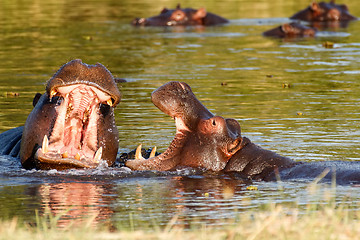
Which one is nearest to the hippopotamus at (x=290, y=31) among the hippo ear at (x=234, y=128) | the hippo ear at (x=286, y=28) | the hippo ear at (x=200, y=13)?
the hippo ear at (x=286, y=28)

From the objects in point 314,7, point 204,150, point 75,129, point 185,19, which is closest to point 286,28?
point 314,7

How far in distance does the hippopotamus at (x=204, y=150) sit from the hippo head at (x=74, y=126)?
0.37 m

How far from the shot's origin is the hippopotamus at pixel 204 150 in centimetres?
707

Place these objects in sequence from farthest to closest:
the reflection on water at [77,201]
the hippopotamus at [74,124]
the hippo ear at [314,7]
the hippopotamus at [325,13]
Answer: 1. the hippopotamus at [325,13]
2. the hippo ear at [314,7]
3. the hippopotamus at [74,124]
4. the reflection on water at [77,201]

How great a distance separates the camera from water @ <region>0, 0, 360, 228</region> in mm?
6203

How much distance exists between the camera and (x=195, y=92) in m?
12.5

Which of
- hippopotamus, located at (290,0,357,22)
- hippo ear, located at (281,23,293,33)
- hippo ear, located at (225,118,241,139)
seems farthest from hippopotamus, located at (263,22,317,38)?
hippo ear, located at (225,118,241,139)

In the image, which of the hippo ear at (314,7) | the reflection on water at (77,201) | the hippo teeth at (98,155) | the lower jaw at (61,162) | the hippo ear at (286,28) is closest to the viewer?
the reflection on water at (77,201)

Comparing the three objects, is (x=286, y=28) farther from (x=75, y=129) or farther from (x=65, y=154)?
(x=65, y=154)

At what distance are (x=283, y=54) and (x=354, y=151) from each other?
9609mm

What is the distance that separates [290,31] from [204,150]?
1472 cm

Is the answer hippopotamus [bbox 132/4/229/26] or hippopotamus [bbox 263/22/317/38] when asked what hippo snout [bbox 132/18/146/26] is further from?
hippopotamus [bbox 263/22/317/38]

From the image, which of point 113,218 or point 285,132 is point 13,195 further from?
point 285,132

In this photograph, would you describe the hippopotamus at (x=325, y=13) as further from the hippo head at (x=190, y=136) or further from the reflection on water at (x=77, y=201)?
the reflection on water at (x=77, y=201)
